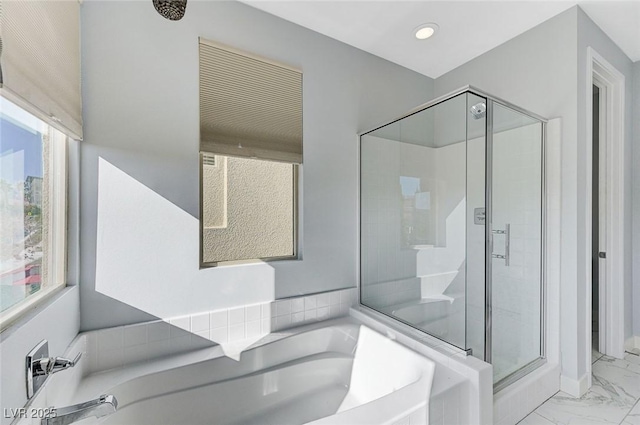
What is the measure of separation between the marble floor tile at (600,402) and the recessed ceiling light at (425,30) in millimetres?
2639

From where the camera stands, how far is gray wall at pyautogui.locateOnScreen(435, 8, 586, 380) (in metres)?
1.88

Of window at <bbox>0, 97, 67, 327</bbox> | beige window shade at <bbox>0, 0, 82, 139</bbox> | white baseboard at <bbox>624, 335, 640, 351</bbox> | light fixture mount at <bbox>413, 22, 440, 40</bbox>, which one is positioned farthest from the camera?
white baseboard at <bbox>624, 335, 640, 351</bbox>

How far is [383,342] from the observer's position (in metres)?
1.81

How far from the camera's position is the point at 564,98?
1936mm

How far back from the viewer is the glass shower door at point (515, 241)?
5.77ft

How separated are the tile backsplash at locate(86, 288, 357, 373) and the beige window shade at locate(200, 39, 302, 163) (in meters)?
1.02

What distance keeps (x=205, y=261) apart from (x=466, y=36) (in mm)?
2550

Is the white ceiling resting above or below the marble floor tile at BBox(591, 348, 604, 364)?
above

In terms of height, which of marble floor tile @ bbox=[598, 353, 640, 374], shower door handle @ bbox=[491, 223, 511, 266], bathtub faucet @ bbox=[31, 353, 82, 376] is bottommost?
marble floor tile @ bbox=[598, 353, 640, 374]

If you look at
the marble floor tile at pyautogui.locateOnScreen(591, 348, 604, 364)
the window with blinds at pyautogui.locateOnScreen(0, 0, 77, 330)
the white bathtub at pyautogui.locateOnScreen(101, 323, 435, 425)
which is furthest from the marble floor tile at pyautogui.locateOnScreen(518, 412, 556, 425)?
the window with blinds at pyautogui.locateOnScreen(0, 0, 77, 330)

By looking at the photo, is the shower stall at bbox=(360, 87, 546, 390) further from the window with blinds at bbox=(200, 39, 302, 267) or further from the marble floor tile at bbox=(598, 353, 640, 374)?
the marble floor tile at bbox=(598, 353, 640, 374)

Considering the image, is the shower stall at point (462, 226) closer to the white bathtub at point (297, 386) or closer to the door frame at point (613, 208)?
the white bathtub at point (297, 386)

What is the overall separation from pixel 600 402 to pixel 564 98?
1.95 m

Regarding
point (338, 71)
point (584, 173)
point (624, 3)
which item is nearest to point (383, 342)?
point (584, 173)
